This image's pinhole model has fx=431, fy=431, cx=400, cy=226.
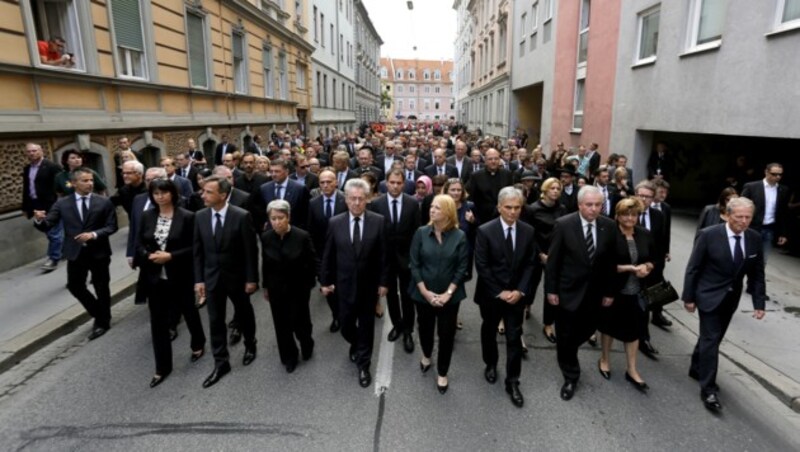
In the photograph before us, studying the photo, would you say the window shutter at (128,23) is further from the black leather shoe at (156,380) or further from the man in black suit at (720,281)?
the man in black suit at (720,281)

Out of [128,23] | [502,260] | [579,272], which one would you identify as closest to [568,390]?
[579,272]

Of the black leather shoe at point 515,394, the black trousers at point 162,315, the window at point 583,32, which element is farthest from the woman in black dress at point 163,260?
the window at point 583,32

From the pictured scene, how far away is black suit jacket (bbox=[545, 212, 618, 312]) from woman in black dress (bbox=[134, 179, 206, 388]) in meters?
Answer: 3.61

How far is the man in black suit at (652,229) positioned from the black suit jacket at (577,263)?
0.99 meters

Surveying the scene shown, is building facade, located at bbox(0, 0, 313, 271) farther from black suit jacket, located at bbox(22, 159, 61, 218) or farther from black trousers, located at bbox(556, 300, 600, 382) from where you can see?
black trousers, located at bbox(556, 300, 600, 382)

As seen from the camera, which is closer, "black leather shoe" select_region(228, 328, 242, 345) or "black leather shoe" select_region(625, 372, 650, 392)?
"black leather shoe" select_region(625, 372, 650, 392)

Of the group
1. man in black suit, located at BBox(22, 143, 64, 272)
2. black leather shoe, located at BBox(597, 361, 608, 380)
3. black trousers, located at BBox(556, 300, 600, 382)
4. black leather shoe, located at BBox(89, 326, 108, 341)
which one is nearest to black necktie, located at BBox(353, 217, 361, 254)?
black trousers, located at BBox(556, 300, 600, 382)

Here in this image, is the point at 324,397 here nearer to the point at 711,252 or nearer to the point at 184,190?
the point at 711,252

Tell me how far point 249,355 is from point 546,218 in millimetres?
3733

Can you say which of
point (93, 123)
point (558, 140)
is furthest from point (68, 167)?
point (558, 140)

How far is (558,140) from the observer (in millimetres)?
17609

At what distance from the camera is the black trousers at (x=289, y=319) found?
14.3 ft

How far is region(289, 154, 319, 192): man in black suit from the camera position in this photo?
7446 millimetres

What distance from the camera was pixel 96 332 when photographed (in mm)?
5227
